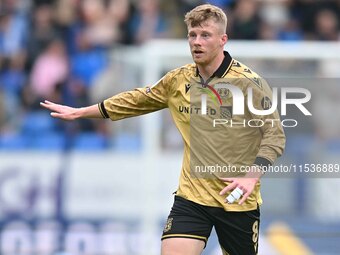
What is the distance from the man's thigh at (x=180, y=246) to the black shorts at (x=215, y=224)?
0.03m

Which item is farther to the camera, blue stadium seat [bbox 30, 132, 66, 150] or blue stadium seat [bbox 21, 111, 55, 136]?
blue stadium seat [bbox 21, 111, 55, 136]

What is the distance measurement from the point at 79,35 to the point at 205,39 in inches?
269

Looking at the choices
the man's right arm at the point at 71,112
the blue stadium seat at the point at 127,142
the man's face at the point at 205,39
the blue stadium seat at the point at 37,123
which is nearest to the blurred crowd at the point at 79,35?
the blue stadium seat at the point at 37,123

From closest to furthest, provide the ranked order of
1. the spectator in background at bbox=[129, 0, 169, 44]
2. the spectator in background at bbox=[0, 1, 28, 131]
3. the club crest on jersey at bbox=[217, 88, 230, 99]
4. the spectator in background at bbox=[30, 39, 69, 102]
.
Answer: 1. the club crest on jersey at bbox=[217, 88, 230, 99]
2. the spectator in background at bbox=[0, 1, 28, 131]
3. the spectator in background at bbox=[30, 39, 69, 102]
4. the spectator in background at bbox=[129, 0, 169, 44]

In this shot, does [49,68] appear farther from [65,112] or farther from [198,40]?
[198,40]

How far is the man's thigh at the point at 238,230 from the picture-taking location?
6758mm

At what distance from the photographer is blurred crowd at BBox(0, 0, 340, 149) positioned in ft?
40.4

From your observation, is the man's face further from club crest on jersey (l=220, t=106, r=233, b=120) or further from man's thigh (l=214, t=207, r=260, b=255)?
man's thigh (l=214, t=207, r=260, b=255)

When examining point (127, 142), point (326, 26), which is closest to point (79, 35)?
point (127, 142)

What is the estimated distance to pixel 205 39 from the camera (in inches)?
261

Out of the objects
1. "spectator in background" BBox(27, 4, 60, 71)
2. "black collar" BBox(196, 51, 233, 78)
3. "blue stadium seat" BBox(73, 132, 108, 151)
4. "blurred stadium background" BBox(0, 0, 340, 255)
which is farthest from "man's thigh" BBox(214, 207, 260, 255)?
"spectator in background" BBox(27, 4, 60, 71)

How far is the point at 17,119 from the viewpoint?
1243cm

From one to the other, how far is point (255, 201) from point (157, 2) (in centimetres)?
742

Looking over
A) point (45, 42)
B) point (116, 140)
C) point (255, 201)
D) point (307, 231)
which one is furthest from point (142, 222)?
point (255, 201)
